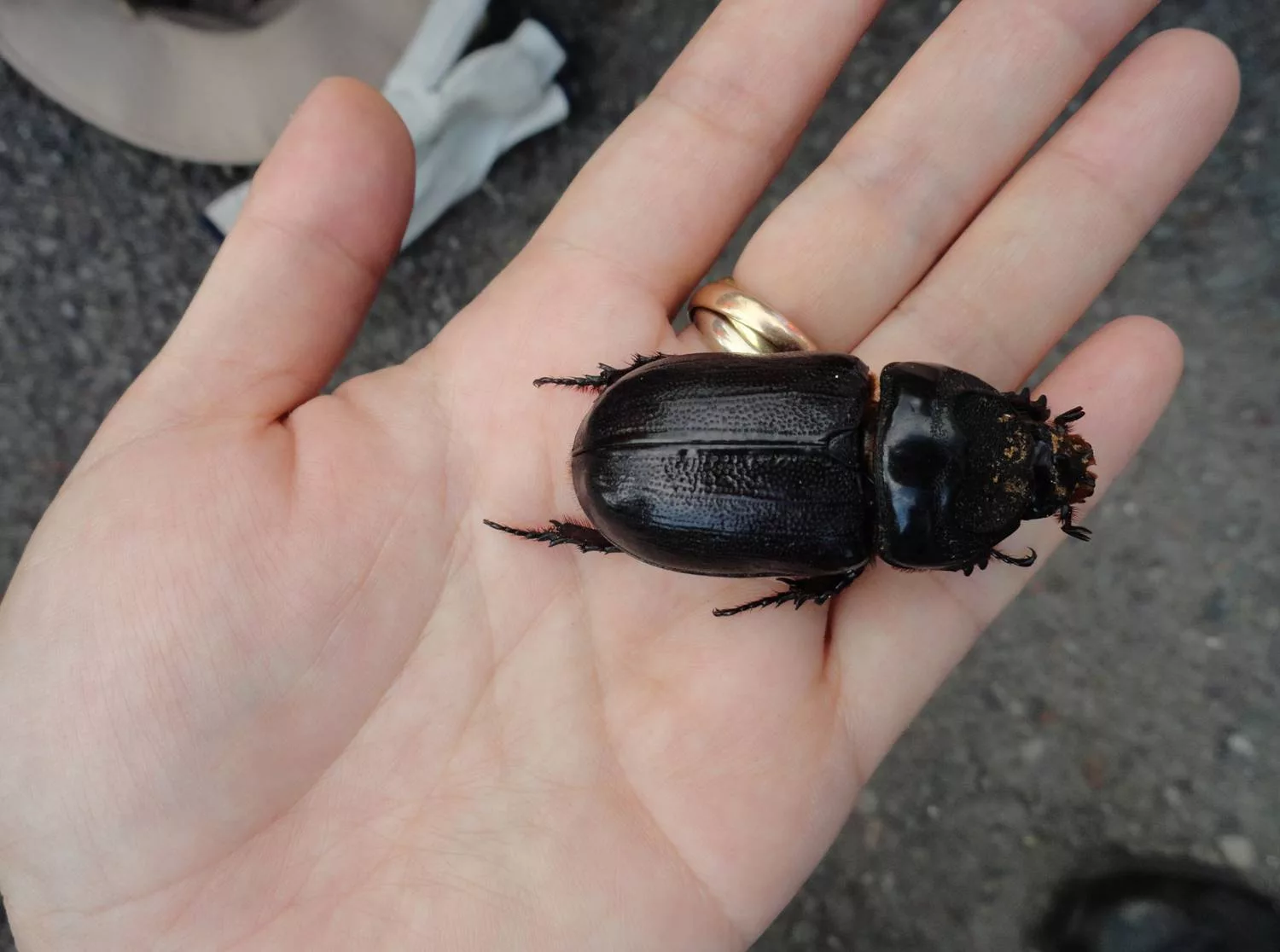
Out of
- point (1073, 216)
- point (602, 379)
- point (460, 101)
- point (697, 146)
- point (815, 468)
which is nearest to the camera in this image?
point (815, 468)

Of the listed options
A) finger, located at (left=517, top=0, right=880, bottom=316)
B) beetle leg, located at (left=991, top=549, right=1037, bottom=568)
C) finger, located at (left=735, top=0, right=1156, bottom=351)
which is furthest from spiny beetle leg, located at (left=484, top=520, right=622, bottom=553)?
beetle leg, located at (left=991, top=549, right=1037, bottom=568)

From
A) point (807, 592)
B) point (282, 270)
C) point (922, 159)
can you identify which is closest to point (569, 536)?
point (807, 592)

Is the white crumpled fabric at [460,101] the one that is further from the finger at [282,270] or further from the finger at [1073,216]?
the finger at [1073,216]

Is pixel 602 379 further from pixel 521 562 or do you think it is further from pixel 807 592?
pixel 807 592

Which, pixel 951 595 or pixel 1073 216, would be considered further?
pixel 1073 216

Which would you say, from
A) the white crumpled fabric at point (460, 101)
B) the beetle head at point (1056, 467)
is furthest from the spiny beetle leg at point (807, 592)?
the white crumpled fabric at point (460, 101)

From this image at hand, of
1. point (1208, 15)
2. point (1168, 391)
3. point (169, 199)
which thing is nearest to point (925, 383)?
point (1168, 391)
